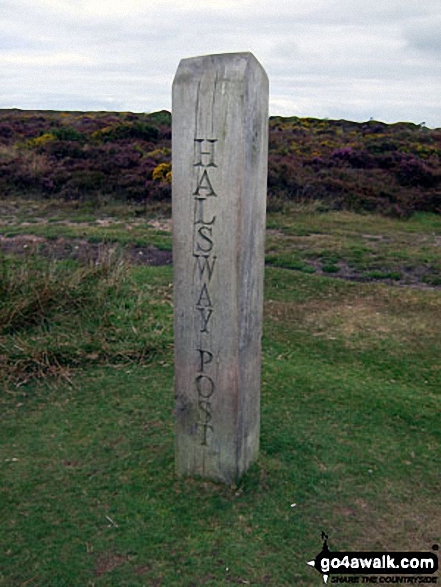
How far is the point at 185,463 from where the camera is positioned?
3.72 metres

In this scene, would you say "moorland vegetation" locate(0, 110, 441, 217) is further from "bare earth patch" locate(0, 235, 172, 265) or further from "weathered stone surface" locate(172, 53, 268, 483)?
"weathered stone surface" locate(172, 53, 268, 483)

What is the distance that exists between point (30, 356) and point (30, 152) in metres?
13.4

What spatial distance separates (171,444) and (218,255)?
142 cm

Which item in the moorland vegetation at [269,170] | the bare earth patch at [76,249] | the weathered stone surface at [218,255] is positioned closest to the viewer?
the weathered stone surface at [218,255]

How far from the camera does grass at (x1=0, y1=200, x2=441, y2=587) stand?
10.4 ft

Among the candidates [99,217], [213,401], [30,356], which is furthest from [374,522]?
[99,217]

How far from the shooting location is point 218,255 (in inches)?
131

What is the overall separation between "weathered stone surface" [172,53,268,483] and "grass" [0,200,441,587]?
304 millimetres

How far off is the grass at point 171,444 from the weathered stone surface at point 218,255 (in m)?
0.30

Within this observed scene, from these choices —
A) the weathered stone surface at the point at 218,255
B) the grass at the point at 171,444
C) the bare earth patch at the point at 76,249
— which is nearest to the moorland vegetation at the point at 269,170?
the bare earth patch at the point at 76,249

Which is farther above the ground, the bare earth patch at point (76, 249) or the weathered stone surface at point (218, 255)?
the weathered stone surface at point (218, 255)

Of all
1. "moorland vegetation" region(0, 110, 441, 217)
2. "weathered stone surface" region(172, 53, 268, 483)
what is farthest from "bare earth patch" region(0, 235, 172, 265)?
"weathered stone surface" region(172, 53, 268, 483)

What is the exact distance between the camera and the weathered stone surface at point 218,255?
10.4 ft

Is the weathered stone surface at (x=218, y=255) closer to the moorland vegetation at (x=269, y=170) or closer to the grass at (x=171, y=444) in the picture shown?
the grass at (x=171, y=444)
